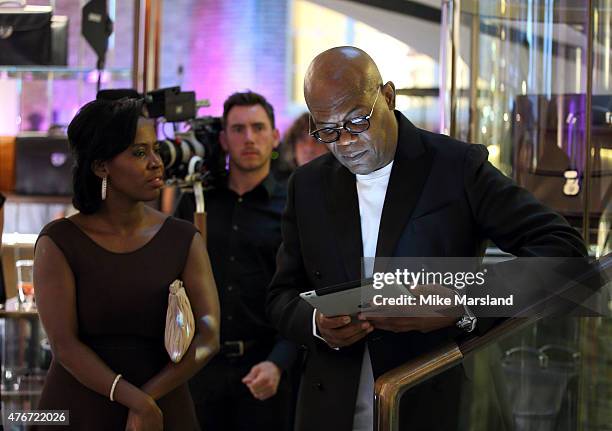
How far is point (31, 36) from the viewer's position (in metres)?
3.60

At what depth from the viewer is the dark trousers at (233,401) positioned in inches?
119

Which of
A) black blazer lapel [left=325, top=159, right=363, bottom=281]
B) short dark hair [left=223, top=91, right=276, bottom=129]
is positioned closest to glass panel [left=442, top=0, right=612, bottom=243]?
short dark hair [left=223, top=91, right=276, bottom=129]

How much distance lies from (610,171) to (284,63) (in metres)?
7.77

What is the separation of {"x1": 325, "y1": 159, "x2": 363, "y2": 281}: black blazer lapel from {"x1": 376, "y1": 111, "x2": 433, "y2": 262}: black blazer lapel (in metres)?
0.06

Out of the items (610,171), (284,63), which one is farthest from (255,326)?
(284,63)

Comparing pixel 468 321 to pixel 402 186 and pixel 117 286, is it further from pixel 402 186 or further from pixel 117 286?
pixel 117 286

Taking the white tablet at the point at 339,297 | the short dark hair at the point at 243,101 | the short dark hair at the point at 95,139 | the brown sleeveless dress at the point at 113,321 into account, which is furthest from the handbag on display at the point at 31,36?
the white tablet at the point at 339,297

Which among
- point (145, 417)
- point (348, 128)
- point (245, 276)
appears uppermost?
point (348, 128)

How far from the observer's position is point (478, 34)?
340 cm

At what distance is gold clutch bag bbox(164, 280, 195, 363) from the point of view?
2.15 m

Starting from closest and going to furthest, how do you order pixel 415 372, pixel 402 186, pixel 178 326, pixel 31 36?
pixel 415 372 < pixel 402 186 < pixel 178 326 < pixel 31 36

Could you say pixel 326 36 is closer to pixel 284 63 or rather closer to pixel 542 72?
pixel 284 63

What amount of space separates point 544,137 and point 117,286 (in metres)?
1.60

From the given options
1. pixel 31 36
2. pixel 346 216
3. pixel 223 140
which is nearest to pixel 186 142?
pixel 223 140
